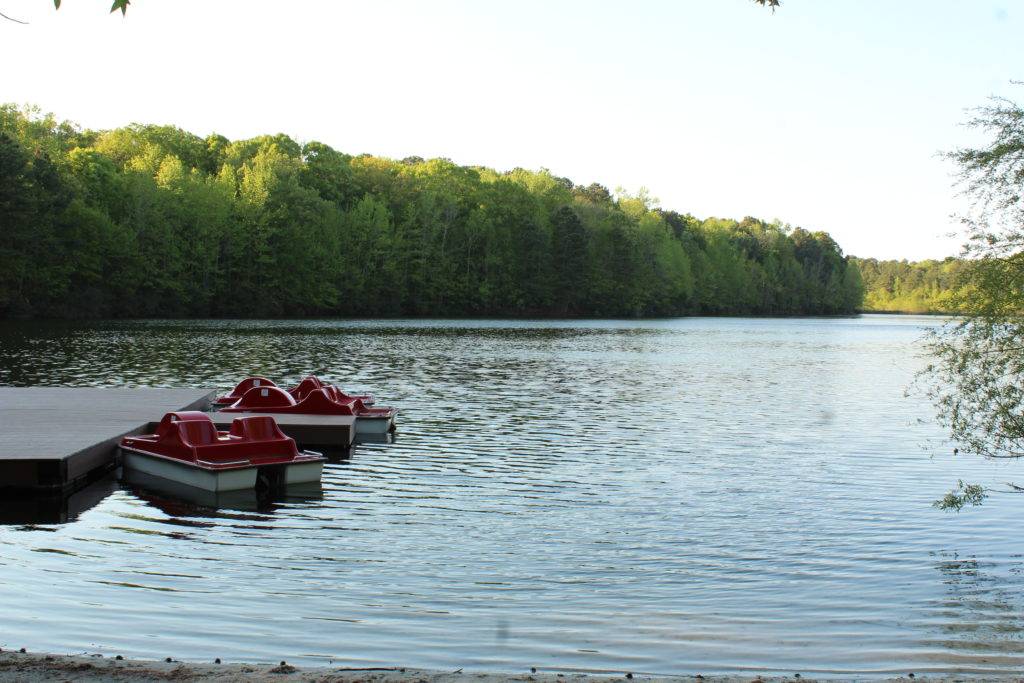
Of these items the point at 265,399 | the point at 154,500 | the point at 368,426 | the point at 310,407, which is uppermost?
the point at 265,399

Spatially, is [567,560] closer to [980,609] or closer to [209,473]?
[980,609]

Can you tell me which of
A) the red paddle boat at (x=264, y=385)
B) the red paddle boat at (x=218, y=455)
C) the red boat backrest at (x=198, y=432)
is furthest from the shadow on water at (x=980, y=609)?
the red paddle boat at (x=264, y=385)

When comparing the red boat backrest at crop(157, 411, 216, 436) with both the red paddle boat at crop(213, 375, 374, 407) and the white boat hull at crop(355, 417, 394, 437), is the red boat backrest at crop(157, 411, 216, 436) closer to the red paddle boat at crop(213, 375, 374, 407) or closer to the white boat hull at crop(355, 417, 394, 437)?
the white boat hull at crop(355, 417, 394, 437)

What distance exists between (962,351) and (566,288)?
352 ft

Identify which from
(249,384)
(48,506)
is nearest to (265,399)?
(249,384)

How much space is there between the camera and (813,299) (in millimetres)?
176125

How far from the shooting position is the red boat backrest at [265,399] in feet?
65.0

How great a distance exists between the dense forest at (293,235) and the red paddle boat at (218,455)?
187 ft

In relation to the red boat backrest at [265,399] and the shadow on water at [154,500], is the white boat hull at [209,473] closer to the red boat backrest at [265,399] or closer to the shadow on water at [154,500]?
the shadow on water at [154,500]

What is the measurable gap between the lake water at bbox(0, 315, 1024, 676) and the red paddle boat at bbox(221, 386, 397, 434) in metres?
0.78

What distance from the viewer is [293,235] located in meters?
94.0

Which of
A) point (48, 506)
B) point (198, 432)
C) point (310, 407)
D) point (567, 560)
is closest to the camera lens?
point (567, 560)

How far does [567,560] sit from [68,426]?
10.3 m

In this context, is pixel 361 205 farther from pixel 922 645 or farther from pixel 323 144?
pixel 922 645
